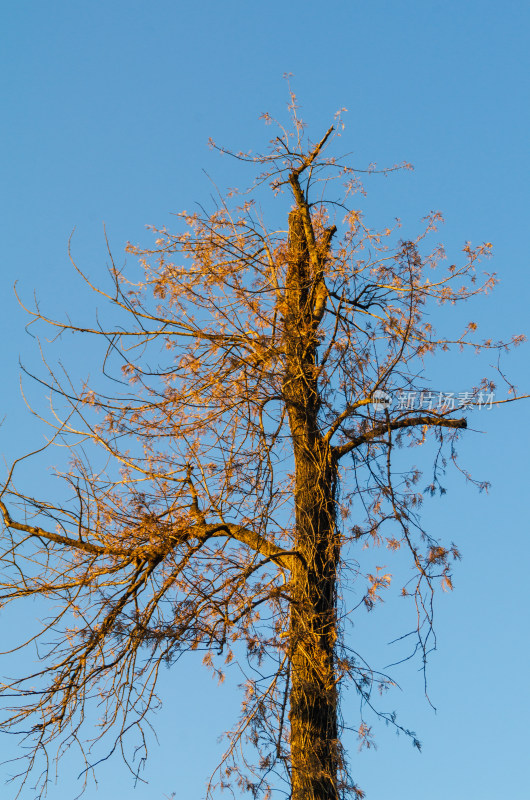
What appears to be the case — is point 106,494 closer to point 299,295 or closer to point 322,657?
point 322,657

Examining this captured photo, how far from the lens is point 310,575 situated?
529 centimetres

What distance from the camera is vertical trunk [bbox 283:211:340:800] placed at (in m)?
4.70

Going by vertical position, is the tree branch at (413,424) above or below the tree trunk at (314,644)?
above

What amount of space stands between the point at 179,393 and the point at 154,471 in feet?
2.27

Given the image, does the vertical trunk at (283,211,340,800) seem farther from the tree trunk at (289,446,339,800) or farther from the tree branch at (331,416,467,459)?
the tree branch at (331,416,467,459)

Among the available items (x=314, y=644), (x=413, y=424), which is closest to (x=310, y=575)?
(x=314, y=644)

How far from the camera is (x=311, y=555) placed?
530cm

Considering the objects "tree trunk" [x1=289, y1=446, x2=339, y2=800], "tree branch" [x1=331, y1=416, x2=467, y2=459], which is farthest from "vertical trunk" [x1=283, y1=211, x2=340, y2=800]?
"tree branch" [x1=331, y1=416, x2=467, y2=459]

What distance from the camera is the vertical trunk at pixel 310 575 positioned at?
4.70 metres

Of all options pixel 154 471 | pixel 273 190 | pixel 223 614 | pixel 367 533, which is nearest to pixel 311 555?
pixel 367 533

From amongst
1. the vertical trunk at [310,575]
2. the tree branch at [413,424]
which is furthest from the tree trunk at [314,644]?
the tree branch at [413,424]

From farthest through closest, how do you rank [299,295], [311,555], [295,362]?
1. [299,295]
2. [295,362]
3. [311,555]

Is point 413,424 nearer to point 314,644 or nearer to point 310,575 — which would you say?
point 310,575

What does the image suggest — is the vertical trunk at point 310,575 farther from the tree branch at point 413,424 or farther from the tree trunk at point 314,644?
the tree branch at point 413,424
